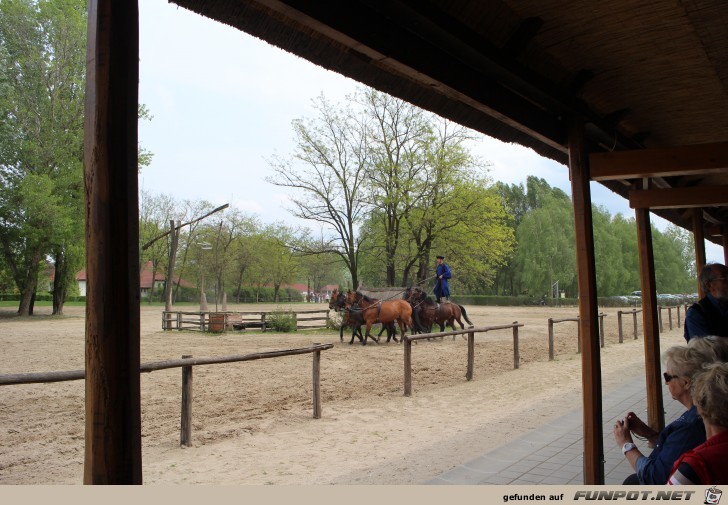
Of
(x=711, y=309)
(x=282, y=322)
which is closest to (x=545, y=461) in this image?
(x=711, y=309)

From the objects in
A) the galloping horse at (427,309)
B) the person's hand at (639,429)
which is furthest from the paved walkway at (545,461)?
the galloping horse at (427,309)

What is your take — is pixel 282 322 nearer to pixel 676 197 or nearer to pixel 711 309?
pixel 676 197

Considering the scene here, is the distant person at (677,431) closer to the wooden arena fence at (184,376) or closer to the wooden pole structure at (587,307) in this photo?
the wooden pole structure at (587,307)

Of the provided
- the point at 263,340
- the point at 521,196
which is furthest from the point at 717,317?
the point at 521,196

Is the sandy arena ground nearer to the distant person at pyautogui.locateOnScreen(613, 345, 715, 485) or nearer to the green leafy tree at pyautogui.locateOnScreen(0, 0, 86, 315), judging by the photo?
the distant person at pyautogui.locateOnScreen(613, 345, 715, 485)

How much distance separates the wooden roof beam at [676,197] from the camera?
4965mm

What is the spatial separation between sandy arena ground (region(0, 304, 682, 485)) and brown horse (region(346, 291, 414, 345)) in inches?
95.1

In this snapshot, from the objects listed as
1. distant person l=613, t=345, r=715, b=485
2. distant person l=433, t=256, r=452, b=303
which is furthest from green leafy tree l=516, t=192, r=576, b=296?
distant person l=613, t=345, r=715, b=485

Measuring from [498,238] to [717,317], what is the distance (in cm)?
2014

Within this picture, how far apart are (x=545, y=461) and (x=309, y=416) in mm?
3244

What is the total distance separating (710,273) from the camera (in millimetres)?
3143

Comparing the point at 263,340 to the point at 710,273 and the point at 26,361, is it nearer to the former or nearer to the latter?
the point at 26,361

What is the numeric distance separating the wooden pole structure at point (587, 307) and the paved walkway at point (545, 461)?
1.47 ft

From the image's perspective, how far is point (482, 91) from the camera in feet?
8.71
